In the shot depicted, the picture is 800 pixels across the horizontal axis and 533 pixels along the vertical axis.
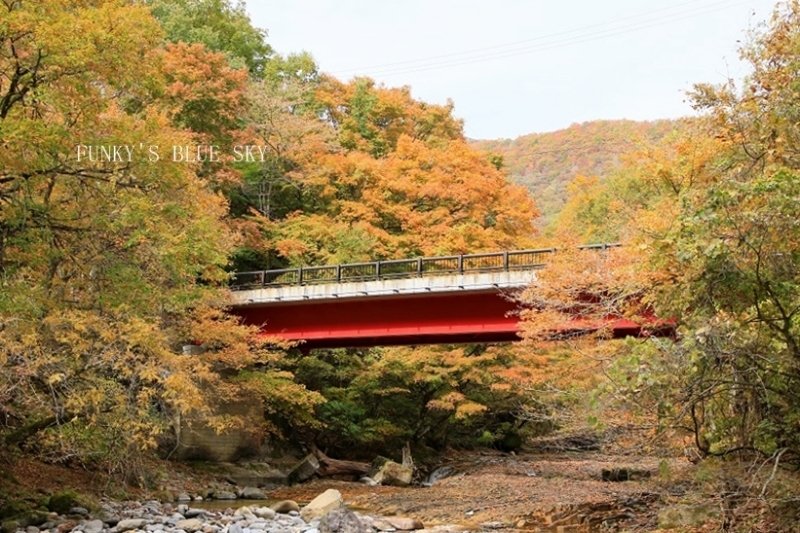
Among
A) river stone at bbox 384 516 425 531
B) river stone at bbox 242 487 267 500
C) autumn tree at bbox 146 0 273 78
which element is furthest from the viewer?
autumn tree at bbox 146 0 273 78

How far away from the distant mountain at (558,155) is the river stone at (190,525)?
55.6 meters

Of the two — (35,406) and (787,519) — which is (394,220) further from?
(787,519)

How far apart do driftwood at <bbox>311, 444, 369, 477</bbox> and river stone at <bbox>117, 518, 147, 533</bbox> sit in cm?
1269

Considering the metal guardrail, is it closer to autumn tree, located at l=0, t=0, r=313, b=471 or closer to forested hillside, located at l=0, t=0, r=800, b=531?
forested hillside, located at l=0, t=0, r=800, b=531

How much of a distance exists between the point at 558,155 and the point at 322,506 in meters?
67.3

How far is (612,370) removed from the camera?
8.78 m

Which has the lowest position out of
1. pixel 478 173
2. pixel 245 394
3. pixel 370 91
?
pixel 245 394

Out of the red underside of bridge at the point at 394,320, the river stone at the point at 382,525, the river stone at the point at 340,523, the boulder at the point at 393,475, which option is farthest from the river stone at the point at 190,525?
the boulder at the point at 393,475

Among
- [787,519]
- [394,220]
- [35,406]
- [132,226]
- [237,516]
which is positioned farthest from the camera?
[394,220]

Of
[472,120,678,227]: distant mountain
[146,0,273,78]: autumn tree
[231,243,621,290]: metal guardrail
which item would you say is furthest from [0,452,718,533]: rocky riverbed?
[472,120,678,227]: distant mountain

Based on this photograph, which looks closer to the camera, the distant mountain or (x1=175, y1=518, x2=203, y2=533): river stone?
(x1=175, y1=518, x2=203, y2=533): river stone

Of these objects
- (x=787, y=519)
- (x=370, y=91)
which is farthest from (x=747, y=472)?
(x=370, y=91)

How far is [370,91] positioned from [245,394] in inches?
874

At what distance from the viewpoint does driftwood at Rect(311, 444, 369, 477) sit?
27.0 metres
